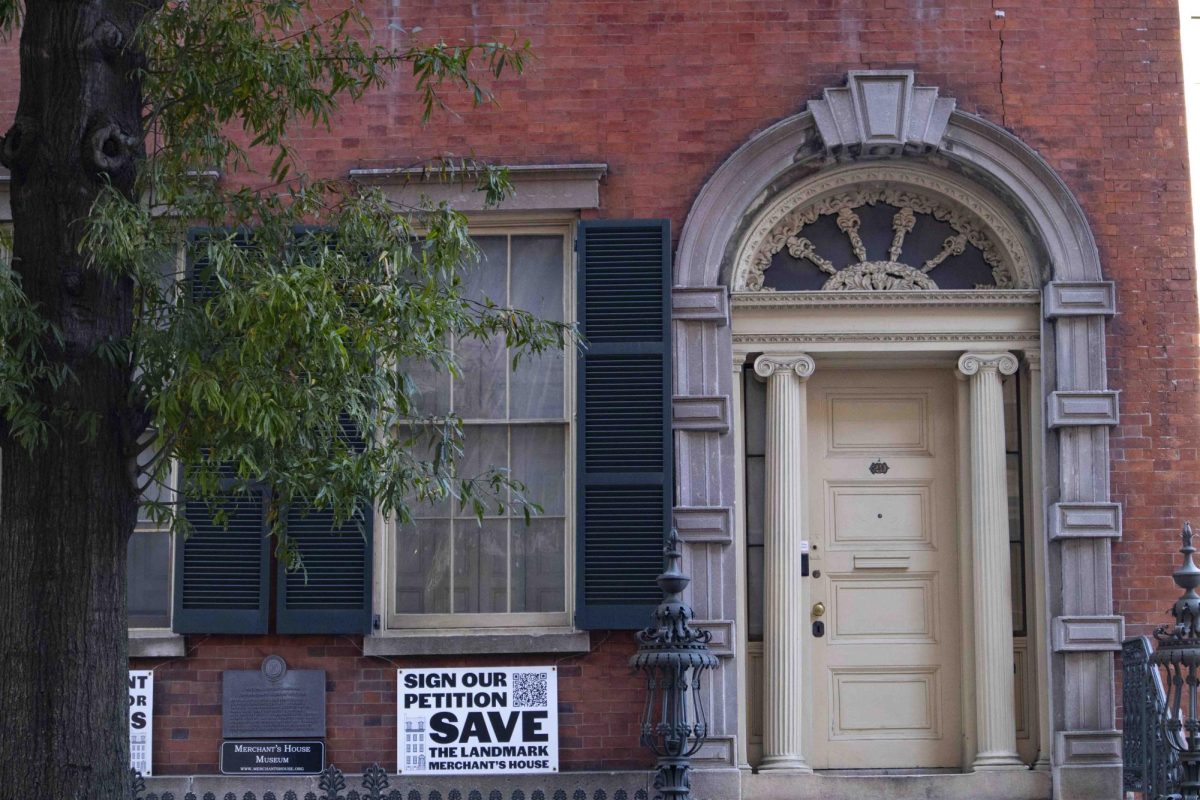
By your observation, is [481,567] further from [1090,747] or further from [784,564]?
[1090,747]

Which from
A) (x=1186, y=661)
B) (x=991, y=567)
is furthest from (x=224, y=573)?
(x=1186, y=661)

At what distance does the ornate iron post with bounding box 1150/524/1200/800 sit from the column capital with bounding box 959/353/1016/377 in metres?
1.69

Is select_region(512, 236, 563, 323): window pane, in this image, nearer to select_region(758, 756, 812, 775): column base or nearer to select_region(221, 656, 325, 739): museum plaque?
select_region(221, 656, 325, 739): museum plaque

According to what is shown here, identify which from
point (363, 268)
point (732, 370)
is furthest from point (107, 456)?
point (732, 370)

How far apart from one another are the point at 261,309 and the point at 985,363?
201 inches

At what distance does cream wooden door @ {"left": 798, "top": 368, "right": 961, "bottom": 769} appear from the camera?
31.8ft

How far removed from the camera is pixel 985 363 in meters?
9.77

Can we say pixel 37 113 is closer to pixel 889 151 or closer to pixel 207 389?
pixel 207 389

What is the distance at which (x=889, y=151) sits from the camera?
987 centimetres

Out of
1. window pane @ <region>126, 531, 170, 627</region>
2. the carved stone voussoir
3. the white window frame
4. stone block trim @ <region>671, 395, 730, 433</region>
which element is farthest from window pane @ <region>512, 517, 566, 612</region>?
the carved stone voussoir

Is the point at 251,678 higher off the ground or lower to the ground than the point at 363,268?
lower

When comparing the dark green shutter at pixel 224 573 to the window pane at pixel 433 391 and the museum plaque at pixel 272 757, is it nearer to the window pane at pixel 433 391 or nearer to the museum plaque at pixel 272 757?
the museum plaque at pixel 272 757

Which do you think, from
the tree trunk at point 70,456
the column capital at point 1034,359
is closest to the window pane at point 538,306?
the column capital at point 1034,359

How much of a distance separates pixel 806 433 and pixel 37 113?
16.4ft
